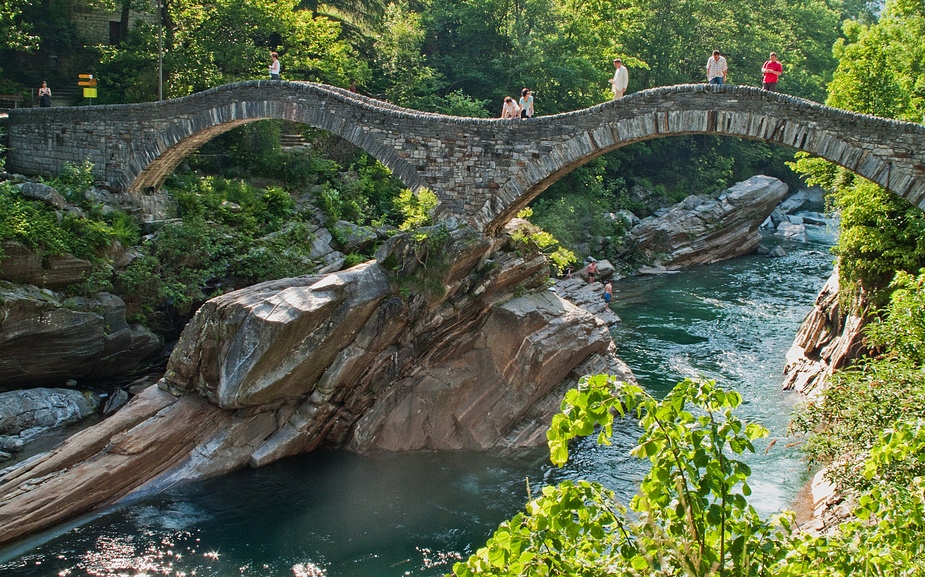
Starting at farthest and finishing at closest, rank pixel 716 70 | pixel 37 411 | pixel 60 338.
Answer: pixel 60 338 < pixel 716 70 < pixel 37 411

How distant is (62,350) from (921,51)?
21036 mm

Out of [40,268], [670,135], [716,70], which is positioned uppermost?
[716,70]

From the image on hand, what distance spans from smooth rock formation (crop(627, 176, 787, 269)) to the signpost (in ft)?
66.6

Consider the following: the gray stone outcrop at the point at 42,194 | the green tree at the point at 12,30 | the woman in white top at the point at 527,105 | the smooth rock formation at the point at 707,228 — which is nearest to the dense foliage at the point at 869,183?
the woman in white top at the point at 527,105

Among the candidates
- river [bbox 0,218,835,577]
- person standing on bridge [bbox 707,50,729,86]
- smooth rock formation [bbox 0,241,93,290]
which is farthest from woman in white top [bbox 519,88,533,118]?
smooth rock formation [bbox 0,241,93,290]

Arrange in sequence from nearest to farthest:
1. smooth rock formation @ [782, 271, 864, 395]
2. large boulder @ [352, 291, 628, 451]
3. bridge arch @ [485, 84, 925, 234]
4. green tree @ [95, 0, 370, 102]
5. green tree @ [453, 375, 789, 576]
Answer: green tree @ [453, 375, 789, 576], bridge arch @ [485, 84, 925, 234], large boulder @ [352, 291, 628, 451], smooth rock formation @ [782, 271, 864, 395], green tree @ [95, 0, 370, 102]

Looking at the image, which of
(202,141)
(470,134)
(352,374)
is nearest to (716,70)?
(470,134)

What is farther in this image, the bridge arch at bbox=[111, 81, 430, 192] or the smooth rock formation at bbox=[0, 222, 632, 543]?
the bridge arch at bbox=[111, 81, 430, 192]

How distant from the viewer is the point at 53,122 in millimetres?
23688

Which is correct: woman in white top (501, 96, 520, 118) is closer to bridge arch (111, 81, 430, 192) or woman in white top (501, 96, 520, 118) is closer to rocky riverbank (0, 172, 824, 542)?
bridge arch (111, 81, 430, 192)

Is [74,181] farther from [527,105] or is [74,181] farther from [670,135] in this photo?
[670,135]

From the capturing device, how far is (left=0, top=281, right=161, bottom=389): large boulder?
55.2 feet

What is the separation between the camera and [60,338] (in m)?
17.3

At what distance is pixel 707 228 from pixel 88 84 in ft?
78.2
